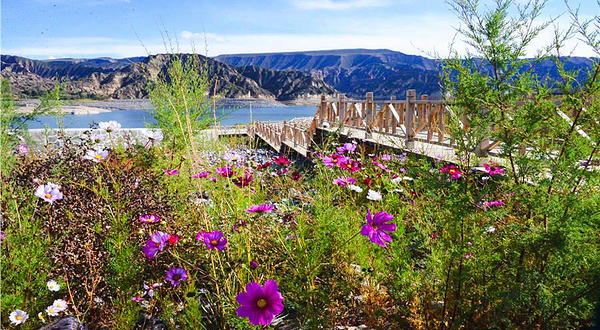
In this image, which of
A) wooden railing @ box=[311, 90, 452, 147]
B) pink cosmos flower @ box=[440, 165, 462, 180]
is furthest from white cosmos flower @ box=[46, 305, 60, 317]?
wooden railing @ box=[311, 90, 452, 147]

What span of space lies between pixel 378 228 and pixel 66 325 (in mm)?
1560

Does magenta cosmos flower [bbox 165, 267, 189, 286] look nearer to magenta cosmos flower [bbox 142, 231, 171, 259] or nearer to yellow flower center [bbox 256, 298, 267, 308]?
magenta cosmos flower [bbox 142, 231, 171, 259]

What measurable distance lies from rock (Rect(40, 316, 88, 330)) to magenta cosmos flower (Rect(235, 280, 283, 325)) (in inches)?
37.2

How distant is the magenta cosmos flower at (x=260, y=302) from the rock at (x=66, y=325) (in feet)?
3.10

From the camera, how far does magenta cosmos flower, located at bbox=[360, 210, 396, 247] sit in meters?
1.77

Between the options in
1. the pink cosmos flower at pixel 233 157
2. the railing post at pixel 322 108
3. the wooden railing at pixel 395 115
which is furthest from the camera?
the railing post at pixel 322 108

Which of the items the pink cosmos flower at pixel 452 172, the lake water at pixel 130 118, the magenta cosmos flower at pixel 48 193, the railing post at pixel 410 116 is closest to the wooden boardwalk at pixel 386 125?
the railing post at pixel 410 116

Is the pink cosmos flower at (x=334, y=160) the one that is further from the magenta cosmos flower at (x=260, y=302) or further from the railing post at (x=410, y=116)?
the railing post at (x=410, y=116)

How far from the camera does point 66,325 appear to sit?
1923 millimetres

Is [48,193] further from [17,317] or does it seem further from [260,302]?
[260,302]

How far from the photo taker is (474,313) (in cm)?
192

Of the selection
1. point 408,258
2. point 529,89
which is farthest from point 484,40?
point 408,258

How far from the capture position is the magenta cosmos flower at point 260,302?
4.96 ft

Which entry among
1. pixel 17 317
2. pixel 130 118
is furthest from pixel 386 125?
pixel 130 118
